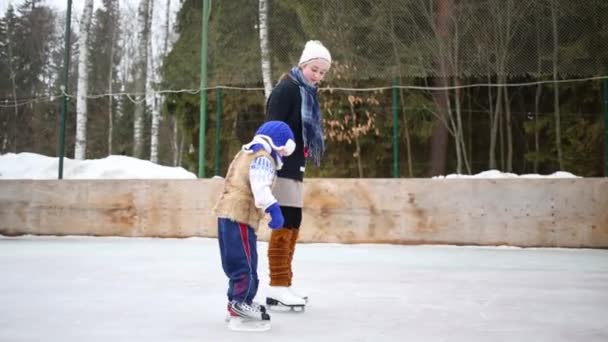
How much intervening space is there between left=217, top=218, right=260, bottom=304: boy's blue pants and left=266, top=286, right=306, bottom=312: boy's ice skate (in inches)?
19.4

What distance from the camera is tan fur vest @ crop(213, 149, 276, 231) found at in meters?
3.20

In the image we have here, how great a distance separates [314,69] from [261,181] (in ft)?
3.45

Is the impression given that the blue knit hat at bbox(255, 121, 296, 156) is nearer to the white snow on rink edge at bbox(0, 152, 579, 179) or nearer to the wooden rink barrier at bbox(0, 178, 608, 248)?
the wooden rink barrier at bbox(0, 178, 608, 248)

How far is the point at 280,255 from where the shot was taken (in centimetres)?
382

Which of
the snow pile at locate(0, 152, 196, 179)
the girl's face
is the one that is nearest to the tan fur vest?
the girl's face

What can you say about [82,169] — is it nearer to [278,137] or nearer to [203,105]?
[203,105]

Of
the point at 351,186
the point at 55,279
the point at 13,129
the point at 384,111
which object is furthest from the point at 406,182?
the point at 13,129

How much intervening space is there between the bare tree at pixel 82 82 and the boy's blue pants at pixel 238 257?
836cm

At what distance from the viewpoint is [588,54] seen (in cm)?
815

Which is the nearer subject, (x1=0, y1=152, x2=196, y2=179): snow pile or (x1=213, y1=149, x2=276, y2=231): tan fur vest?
(x1=213, y1=149, x2=276, y2=231): tan fur vest

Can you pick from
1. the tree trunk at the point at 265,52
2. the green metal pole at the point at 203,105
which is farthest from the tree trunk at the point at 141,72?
the tree trunk at the point at 265,52

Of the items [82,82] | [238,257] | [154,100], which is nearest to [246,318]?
[238,257]

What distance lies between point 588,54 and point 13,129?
833cm

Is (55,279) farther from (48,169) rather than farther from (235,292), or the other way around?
(48,169)
